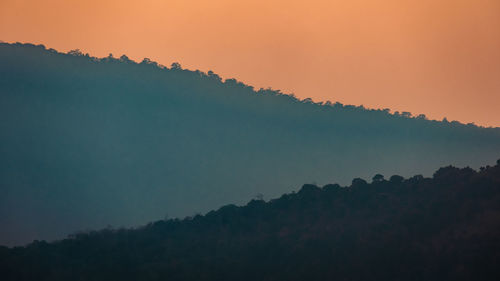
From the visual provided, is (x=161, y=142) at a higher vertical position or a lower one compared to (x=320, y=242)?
higher

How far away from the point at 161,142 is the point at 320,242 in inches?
942

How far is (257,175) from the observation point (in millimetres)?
39062

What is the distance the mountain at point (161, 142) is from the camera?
34406 millimetres

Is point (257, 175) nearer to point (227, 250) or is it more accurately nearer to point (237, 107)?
point (237, 107)

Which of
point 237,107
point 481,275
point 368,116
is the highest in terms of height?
point 237,107

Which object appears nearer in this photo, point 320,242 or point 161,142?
point 320,242

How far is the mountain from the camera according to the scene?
3441 cm

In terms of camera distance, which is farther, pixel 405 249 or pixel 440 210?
pixel 440 210

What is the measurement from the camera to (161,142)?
42812 millimetres

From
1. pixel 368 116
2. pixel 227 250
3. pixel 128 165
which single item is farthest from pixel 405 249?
pixel 128 165

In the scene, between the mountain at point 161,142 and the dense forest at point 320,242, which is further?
the mountain at point 161,142

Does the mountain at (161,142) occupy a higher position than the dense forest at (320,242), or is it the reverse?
the mountain at (161,142)

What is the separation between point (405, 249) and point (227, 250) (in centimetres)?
706

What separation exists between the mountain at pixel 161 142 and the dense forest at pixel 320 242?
27.5ft
